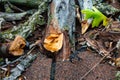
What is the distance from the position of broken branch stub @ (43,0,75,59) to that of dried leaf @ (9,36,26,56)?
13.8 inches

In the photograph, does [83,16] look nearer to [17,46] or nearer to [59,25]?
[59,25]

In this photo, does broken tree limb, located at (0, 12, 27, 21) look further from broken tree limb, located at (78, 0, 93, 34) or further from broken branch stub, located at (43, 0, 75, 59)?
broken tree limb, located at (78, 0, 93, 34)

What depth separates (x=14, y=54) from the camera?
358 cm

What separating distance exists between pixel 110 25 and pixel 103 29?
0.39 feet

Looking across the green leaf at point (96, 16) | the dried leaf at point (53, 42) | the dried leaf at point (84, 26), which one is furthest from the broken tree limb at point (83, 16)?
the dried leaf at point (53, 42)

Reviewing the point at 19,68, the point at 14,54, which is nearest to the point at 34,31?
the point at 14,54

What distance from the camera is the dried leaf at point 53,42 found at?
11.2 feet

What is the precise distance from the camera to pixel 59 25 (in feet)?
11.9

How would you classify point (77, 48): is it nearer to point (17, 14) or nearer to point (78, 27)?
point (78, 27)

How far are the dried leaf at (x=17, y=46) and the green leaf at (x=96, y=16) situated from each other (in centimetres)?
96

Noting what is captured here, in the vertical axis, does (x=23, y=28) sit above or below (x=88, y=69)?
above

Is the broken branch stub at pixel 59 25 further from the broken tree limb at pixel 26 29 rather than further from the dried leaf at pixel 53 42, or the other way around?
the broken tree limb at pixel 26 29

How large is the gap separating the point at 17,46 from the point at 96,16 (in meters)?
1.21

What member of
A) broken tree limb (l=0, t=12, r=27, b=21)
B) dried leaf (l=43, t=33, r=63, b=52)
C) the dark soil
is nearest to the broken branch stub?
dried leaf (l=43, t=33, r=63, b=52)
